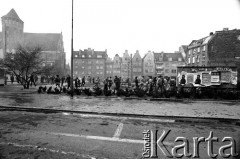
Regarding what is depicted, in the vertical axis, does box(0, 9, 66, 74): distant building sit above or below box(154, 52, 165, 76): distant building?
above

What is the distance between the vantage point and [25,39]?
6838 centimetres

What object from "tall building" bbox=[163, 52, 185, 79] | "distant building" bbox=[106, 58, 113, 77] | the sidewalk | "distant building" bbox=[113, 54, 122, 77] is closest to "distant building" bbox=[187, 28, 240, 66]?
"tall building" bbox=[163, 52, 185, 79]

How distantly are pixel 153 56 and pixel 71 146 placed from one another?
6937 centimetres

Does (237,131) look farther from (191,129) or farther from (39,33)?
(39,33)

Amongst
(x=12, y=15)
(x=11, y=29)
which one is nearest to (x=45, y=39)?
(x=11, y=29)

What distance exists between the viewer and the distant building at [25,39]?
61.5 m

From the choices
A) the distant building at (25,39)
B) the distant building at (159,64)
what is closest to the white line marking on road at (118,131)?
the distant building at (25,39)

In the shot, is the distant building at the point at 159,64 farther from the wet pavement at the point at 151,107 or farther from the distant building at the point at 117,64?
the wet pavement at the point at 151,107

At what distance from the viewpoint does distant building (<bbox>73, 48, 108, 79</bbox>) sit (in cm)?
7656

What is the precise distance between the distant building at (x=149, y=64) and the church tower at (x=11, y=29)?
5330cm

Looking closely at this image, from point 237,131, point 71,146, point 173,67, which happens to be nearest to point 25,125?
point 71,146

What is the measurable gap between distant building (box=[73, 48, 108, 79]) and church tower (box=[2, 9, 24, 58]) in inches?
1003

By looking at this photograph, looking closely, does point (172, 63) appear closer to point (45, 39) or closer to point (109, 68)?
point (109, 68)

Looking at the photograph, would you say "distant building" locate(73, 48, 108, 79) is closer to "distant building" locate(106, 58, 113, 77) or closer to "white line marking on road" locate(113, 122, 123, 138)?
"distant building" locate(106, 58, 113, 77)
